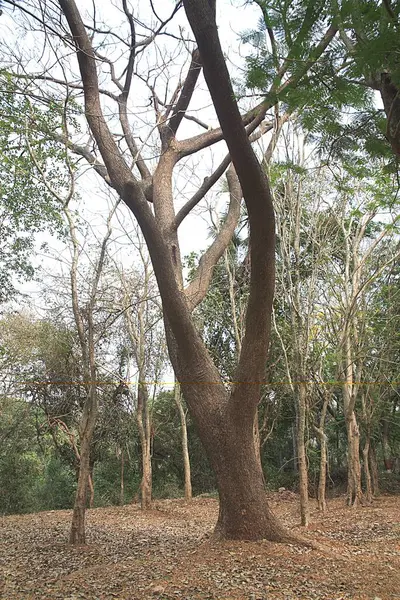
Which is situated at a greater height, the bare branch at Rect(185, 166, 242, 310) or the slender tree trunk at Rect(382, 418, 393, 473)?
the bare branch at Rect(185, 166, 242, 310)

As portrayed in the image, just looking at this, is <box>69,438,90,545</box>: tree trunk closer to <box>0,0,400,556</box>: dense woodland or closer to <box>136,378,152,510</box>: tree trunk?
<box>0,0,400,556</box>: dense woodland

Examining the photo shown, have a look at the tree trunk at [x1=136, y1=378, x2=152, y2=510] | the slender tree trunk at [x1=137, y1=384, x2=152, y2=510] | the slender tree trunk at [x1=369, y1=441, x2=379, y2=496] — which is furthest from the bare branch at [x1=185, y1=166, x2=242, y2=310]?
the slender tree trunk at [x1=369, y1=441, x2=379, y2=496]

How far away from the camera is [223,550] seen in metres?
4.43

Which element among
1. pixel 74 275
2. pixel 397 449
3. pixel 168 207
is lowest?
pixel 397 449

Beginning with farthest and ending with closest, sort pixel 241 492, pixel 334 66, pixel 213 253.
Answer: pixel 213 253
pixel 241 492
pixel 334 66

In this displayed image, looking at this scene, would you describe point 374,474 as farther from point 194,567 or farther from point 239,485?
point 194,567

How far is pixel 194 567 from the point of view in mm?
4035

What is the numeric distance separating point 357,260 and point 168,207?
15.9 feet

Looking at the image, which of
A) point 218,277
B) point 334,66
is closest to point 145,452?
point 218,277

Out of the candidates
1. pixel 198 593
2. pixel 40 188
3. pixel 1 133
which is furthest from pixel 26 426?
pixel 198 593

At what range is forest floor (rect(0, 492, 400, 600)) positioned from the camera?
3.47 meters

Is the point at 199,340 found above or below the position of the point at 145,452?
above

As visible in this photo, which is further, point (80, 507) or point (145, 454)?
point (145, 454)

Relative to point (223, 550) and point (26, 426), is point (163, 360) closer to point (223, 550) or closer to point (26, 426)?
point (26, 426)
